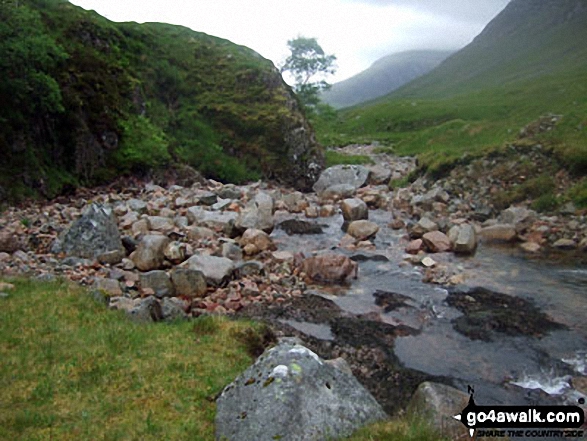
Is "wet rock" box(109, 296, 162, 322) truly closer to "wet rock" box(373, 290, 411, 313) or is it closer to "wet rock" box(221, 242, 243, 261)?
"wet rock" box(221, 242, 243, 261)

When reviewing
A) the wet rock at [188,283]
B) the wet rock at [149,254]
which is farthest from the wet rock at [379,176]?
the wet rock at [188,283]

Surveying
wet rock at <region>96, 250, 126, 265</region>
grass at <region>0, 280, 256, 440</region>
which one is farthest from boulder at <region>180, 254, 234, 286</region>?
grass at <region>0, 280, 256, 440</region>

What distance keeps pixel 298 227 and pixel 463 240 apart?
835cm

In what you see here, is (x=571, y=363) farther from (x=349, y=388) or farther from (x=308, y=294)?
(x=308, y=294)

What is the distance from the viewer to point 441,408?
23.9 feet

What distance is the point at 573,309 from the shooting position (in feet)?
45.5

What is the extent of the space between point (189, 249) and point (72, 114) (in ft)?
39.8

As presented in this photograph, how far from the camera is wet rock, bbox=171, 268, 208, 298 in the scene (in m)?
14.5

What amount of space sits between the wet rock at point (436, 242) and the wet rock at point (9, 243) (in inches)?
621

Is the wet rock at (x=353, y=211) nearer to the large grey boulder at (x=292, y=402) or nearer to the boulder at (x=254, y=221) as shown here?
the boulder at (x=254, y=221)

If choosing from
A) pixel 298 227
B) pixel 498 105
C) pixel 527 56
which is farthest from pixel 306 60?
pixel 527 56

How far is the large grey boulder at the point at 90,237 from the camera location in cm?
1644

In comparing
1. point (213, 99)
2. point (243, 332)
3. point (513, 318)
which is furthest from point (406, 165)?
point (243, 332)

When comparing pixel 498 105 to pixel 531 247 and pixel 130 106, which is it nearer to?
pixel 531 247
